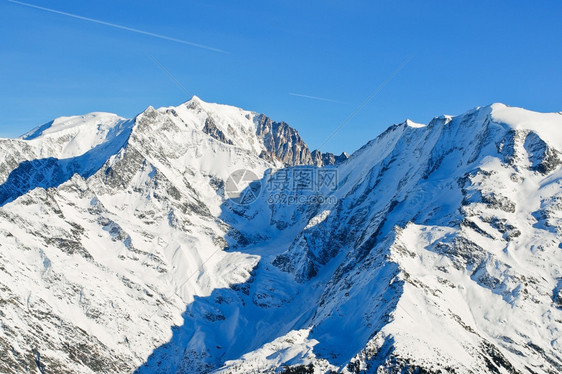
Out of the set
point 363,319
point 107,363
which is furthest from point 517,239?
point 107,363

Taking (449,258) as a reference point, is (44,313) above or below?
below

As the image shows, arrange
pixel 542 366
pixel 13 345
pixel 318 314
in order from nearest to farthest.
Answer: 1. pixel 542 366
2. pixel 13 345
3. pixel 318 314

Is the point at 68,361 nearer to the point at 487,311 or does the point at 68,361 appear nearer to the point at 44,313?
the point at 44,313

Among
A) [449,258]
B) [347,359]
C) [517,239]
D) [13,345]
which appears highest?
[517,239]

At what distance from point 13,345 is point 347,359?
94538 mm

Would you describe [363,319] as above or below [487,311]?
below

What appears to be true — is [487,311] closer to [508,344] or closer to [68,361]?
[508,344]

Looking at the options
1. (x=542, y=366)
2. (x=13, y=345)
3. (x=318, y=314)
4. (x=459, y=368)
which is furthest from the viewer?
(x=318, y=314)

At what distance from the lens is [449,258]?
194000mm

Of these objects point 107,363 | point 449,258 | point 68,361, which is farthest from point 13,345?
point 449,258

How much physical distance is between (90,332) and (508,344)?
127m

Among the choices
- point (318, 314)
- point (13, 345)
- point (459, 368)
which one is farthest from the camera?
point (318, 314)

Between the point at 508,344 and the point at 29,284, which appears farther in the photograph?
the point at 29,284

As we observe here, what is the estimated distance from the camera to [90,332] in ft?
640
